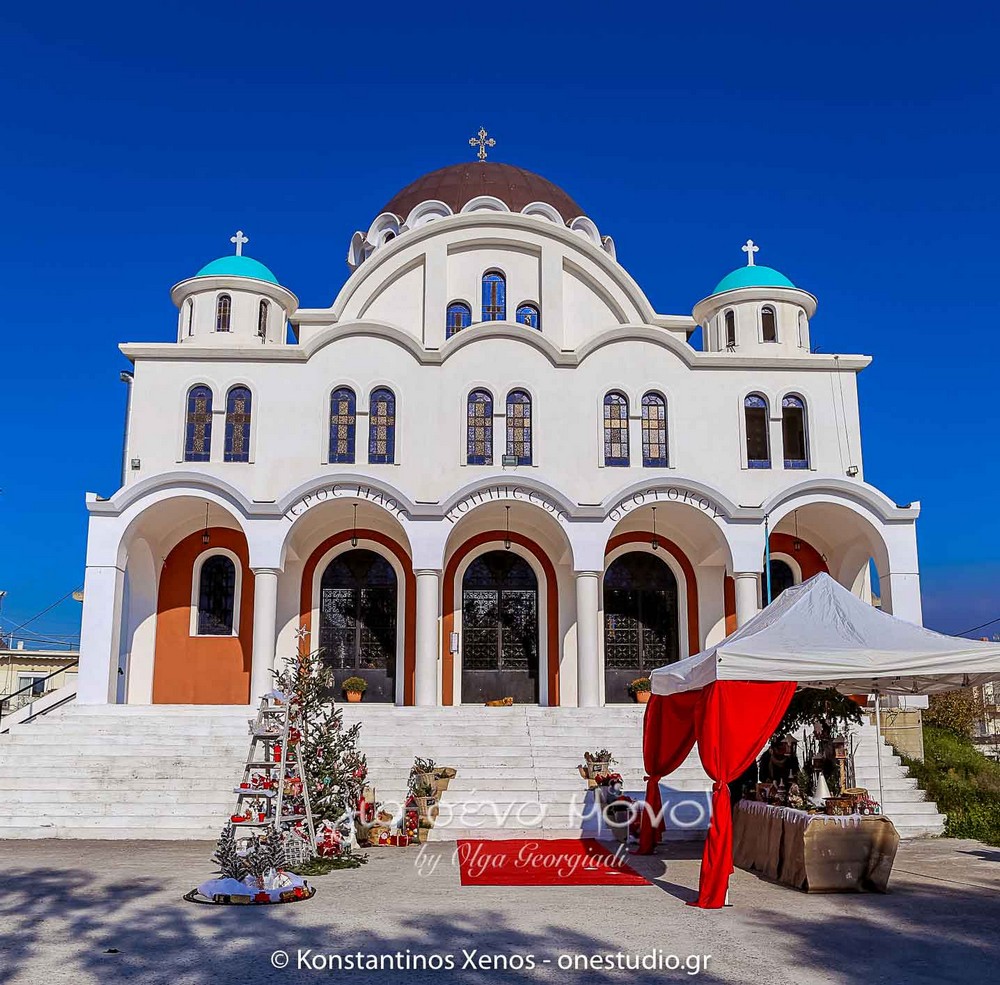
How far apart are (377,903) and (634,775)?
6719 millimetres

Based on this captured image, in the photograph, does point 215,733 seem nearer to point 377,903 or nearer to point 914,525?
point 377,903

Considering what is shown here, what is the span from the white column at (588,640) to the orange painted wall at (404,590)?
3437 mm

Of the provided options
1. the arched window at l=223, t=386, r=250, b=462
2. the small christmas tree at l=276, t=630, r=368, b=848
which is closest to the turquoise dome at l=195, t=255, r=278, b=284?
the arched window at l=223, t=386, r=250, b=462

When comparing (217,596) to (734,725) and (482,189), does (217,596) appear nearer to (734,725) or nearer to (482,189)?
(482,189)

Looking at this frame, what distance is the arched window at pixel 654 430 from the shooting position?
1961 cm

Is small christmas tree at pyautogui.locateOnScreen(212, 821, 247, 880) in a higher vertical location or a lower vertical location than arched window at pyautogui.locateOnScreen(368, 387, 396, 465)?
lower

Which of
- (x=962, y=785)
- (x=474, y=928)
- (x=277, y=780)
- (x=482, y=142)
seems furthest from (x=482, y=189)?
(x=474, y=928)

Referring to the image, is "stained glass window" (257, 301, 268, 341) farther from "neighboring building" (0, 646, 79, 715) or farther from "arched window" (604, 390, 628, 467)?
"neighboring building" (0, 646, 79, 715)

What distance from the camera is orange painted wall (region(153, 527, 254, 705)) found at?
19688 mm

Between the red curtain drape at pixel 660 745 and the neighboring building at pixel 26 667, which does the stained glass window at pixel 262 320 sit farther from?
the neighboring building at pixel 26 667

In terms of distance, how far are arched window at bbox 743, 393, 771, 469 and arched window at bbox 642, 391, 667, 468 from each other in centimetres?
157

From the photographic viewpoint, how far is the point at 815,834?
8.91 m

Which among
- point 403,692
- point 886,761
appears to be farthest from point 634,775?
point 403,692

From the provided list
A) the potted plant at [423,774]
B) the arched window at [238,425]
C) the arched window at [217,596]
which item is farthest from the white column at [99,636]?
the potted plant at [423,774]
